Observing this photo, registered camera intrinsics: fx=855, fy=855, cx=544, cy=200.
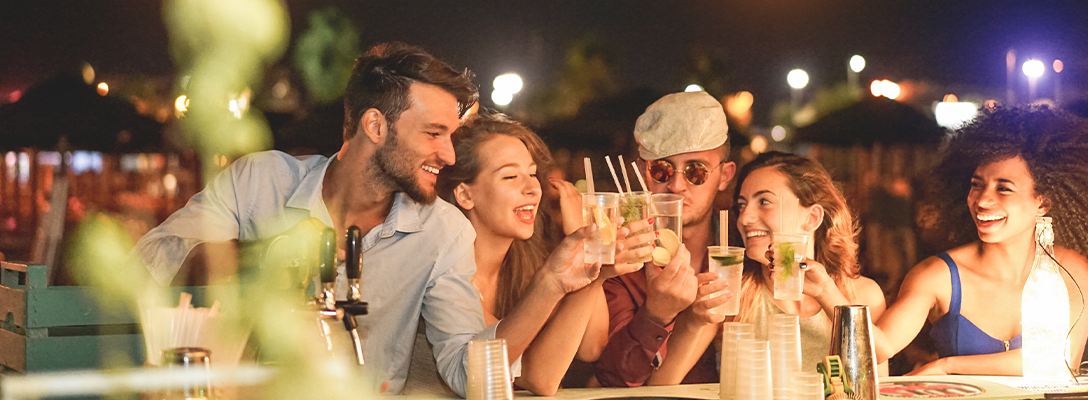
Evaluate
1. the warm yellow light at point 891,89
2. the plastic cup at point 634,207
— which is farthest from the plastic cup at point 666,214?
the warm yellow light at point 891,89

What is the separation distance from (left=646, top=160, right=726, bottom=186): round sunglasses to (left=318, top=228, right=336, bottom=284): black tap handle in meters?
1.76

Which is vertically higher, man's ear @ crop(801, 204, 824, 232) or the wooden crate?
man's ear @ crop(801, 204, 824, 232)

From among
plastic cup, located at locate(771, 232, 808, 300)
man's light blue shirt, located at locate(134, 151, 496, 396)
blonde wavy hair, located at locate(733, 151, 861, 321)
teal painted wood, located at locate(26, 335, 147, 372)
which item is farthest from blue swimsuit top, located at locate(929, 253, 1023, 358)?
teal painted wood, located at locate(26, 335, 147, 372)

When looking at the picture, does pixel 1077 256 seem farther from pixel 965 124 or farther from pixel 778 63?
pixel 778 63

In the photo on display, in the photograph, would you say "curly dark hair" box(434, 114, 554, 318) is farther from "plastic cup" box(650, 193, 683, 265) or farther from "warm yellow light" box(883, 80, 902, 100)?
"warm yellow light" box(883, 80, 902, 100)

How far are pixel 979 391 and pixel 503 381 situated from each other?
1.57 meters

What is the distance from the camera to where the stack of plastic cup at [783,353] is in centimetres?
220

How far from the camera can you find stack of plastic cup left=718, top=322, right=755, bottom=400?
87.4 inches

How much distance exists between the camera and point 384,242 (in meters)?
3.04

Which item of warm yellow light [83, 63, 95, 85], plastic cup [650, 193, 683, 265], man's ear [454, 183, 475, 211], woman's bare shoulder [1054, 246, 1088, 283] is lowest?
woman's bare shoulder [1054, 246, 1088, 283]

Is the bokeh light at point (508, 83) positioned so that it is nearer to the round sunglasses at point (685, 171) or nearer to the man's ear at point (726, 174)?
the round sunglasses at point (685, 171)

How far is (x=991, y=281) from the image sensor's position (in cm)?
380

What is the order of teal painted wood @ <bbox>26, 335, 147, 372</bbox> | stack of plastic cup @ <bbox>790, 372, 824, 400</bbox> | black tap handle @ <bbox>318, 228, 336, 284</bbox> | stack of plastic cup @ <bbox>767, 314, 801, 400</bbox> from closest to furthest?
black tap handle @ <bbox>318, 228, 336, 284</bbox> < stack of plastic cup @ <bbox>790, 372, 824, 400</bbox> < stack of plastic cup @ <bbox>767, 314, 801, 400</bbox> < teal painted wood @ <bbox>26, 335, 147, 372</bbox>

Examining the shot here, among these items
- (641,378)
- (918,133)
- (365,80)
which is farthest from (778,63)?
(365,80)
